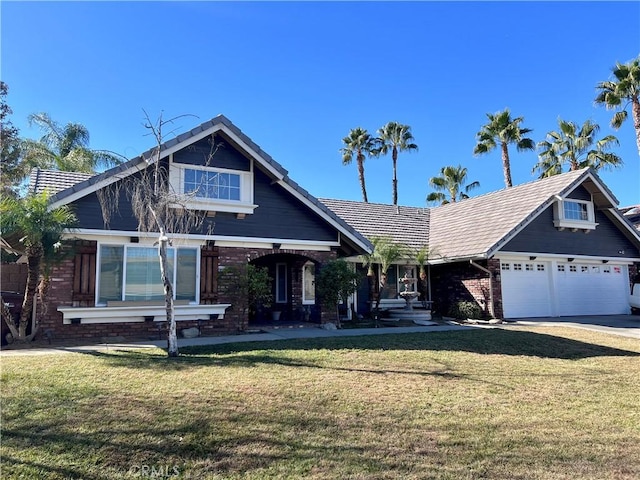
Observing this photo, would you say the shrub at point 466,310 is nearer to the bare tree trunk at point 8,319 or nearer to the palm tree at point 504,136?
the bare tree trunk at point 8,319

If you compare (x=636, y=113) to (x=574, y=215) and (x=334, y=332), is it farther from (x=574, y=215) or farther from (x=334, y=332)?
(x=334, y=332)

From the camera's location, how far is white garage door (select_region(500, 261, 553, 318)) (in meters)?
17.5

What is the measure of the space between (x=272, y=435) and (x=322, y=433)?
1.84ft

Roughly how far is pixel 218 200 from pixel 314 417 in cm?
830

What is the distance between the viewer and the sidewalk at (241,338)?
934 centimetres

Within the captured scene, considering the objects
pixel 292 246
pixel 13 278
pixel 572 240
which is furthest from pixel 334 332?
pixel 572 240

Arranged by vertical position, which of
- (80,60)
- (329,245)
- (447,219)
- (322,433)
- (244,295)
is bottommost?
(322,433)

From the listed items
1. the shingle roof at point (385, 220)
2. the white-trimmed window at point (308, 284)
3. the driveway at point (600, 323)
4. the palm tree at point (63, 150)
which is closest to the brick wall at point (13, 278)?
the white-trimmed window at point (308, 284)

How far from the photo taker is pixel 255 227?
43.1ft

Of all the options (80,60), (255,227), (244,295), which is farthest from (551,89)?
(80,60)

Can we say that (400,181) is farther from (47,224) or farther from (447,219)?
(47,224)

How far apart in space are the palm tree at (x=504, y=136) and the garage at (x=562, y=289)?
1256cm

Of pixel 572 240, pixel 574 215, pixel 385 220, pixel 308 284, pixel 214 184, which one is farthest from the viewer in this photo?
pixel 385 220

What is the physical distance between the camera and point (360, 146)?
39.0m
